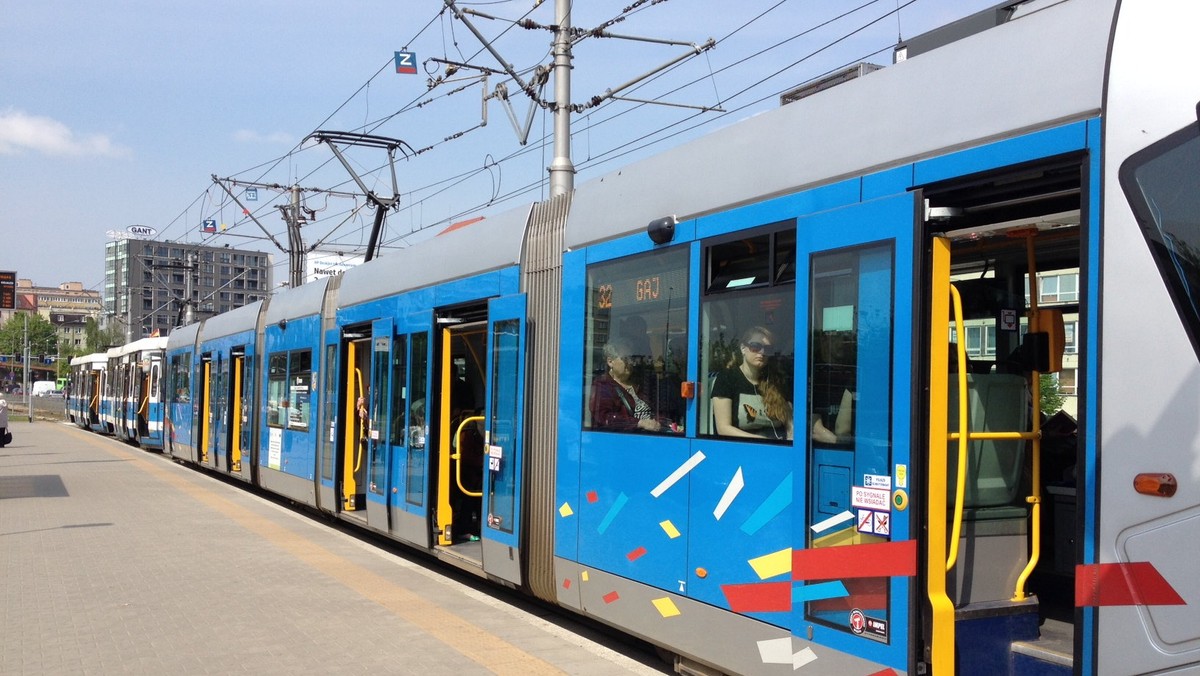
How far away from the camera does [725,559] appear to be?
18.6 feet

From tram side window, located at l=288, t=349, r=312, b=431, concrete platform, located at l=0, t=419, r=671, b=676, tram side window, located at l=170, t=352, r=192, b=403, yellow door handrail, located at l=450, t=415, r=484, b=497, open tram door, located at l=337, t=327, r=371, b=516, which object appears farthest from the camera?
tram side window, located at l=170, t=352, r=192, b=403

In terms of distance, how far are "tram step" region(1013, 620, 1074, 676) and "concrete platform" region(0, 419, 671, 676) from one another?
291cm

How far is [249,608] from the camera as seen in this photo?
28.7 feet

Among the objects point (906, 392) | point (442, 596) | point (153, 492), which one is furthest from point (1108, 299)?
point (153, 492)

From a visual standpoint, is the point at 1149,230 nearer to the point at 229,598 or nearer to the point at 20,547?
the point at 229,598

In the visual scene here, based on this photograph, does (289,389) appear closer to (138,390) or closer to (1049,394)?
(1049,394)

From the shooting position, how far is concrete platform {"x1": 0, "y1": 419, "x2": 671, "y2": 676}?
7137 millimetres

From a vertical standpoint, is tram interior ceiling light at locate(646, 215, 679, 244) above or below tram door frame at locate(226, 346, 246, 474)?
above

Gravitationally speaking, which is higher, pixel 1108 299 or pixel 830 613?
pixel 1108 299

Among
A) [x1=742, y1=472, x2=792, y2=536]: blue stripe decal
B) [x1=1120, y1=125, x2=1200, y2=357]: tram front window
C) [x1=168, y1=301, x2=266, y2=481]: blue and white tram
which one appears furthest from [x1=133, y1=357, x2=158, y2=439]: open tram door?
[x1=1120, y1=125, x2=1200, y2=357]: tram front window

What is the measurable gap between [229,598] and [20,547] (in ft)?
13.8

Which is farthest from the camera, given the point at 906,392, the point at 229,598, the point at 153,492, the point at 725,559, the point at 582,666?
the point at 153,492

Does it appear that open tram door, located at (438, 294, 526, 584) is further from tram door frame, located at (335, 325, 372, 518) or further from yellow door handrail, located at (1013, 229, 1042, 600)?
yellow door handrail, located at (1013, 229, 1042, 600)

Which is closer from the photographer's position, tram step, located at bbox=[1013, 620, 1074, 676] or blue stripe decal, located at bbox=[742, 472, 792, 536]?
tram step, located at bbox=[1013, 620, 1074, 676]
